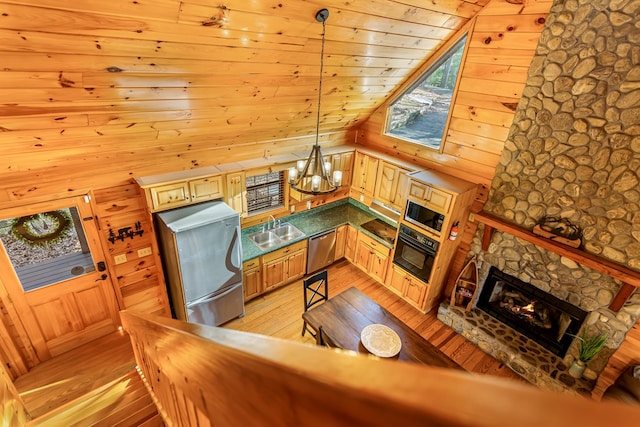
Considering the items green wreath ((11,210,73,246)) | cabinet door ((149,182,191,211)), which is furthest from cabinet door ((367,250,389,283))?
green wreath ((11,210,73,246))

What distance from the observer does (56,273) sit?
11.8 ft

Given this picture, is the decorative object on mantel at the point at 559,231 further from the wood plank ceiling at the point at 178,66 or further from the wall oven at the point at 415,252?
the wood plank ceiling at the point at 178,66

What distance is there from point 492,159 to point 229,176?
3.17m

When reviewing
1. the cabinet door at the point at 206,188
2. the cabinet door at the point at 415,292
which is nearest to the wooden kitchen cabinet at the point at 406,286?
the cabinet door at the point at 415,292

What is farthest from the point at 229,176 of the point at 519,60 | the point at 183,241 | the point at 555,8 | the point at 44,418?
the point at 555,8

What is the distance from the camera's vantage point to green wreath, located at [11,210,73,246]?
3244 millimetres

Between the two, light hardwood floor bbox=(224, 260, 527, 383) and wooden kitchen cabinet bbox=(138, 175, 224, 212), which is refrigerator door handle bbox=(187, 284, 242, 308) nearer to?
light hardwood floor bbox=(224, 260, 527, 383)

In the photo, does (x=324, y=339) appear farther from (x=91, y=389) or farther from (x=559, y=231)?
(x=559, y=231)

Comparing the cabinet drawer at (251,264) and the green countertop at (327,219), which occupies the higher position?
the green countertop at (327,219)

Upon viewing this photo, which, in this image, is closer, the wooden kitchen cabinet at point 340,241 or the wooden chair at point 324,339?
the wooden chair at point 324,339

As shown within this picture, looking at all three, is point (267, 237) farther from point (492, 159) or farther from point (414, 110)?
point (492, 159)

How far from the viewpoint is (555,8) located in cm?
312

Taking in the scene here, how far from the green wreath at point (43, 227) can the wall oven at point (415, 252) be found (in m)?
3.99

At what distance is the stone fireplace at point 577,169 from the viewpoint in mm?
2959
